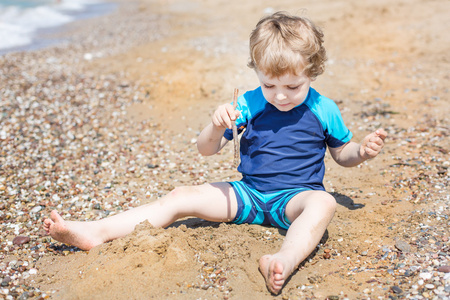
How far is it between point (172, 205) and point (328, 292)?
1293 mm

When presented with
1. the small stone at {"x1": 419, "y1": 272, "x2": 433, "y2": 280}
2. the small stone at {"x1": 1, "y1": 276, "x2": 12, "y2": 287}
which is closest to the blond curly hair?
the small stone at {"x1": 419, "y1": 272, "x2": 433, "y2": 280}

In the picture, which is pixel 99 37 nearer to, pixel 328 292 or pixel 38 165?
pixel 38 165

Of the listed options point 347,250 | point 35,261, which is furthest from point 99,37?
point 347,250

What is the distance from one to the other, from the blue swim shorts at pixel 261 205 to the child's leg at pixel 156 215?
62mm

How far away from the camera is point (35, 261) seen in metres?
3.28

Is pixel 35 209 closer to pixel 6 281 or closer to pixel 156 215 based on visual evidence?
pixel 6 281

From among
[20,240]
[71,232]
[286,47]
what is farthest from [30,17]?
→ [286,47]

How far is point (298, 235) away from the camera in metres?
2.91

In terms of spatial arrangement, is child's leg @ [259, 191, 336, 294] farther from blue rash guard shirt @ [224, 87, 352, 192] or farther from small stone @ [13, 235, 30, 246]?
small stone @ [13, 235, 30, 246]

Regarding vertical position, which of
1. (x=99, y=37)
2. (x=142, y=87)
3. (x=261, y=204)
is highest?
(x=99, y=37)

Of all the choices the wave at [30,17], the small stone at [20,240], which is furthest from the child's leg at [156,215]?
the wave at [30,17]

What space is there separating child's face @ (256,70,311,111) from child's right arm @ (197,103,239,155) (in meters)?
0.28

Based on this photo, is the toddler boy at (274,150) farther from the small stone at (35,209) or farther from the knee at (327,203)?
the small stone at (35,209)

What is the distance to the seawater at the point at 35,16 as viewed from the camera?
451 inches
